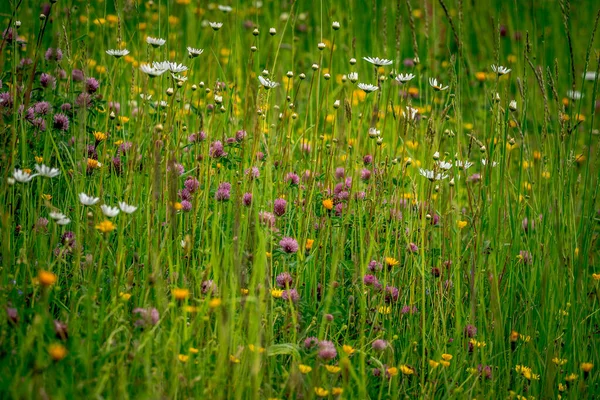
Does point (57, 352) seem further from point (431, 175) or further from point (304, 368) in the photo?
point (431, 175)

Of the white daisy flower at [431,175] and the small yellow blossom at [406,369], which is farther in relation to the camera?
the white daisy flower at [431,175]

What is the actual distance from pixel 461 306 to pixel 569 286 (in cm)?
39

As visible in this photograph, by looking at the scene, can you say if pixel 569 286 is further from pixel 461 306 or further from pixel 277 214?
pixel 277 214

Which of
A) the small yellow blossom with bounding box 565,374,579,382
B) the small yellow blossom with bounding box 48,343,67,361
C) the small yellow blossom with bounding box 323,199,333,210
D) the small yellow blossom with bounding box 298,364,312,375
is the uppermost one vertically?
the small yellow blossom with bounding box 323,199,333,210

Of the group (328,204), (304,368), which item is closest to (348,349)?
(304,368)

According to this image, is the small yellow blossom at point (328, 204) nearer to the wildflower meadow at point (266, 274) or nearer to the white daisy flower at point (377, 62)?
the wildflower meadow at point (266, 274)

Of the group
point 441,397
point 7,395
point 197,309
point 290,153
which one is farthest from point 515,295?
point 7,395

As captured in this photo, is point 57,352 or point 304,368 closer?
point 57,352

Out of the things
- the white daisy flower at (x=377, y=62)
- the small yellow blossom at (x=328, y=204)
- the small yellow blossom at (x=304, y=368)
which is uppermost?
the white daisy flower at (x=377, y=62)

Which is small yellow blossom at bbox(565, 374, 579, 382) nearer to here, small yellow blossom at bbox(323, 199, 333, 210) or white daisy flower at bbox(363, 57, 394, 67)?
small yellow blossom at bbox(323, 199, 333, 210)

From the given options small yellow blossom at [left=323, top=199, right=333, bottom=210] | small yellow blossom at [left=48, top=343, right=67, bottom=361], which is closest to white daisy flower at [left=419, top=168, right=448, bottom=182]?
small yellow blossom at [left=323, top=199, right=333, bottom=210]

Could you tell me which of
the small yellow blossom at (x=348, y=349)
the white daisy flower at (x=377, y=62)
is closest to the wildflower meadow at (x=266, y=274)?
the small yellow blossom at (x=348, y=349)

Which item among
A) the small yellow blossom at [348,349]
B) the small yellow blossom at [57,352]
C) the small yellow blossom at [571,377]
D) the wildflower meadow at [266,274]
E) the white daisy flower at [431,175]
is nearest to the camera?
the small yellow blossom at [57,352]

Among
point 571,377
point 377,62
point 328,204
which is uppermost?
point 377,62
